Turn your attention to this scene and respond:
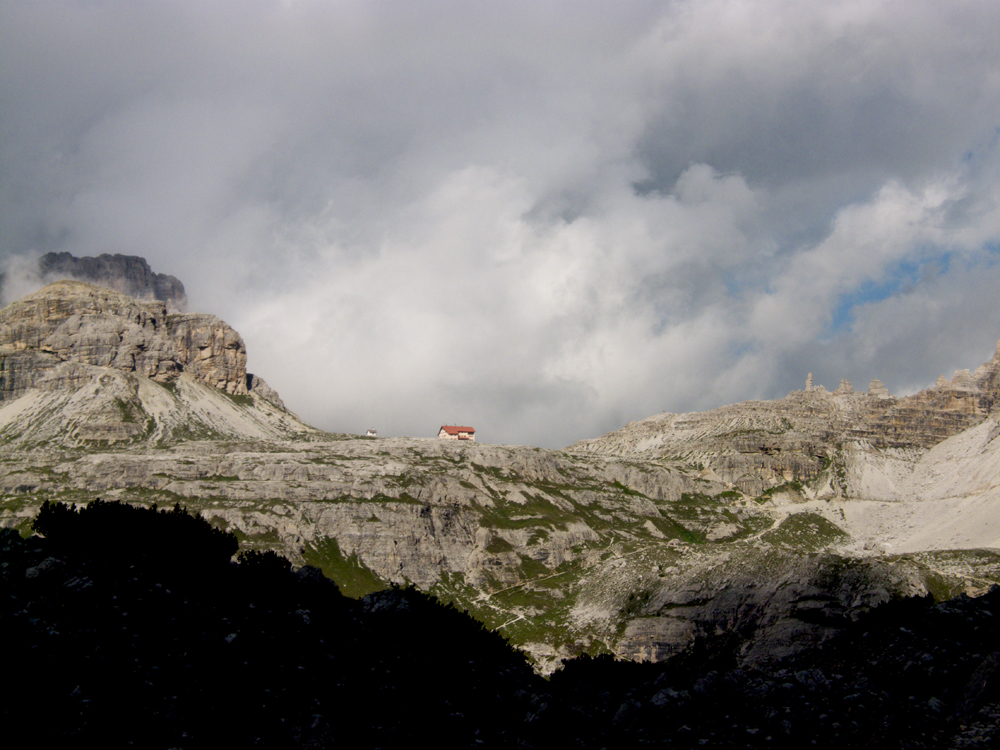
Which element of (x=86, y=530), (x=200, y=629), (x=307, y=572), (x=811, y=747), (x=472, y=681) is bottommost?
(x=811, y=747)

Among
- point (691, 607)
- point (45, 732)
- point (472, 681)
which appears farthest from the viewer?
point (691, 607)

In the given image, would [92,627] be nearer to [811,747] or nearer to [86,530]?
[86,530]

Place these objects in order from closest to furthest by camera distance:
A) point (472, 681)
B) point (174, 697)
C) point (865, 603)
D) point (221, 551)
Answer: point (174, 697) → point (472, 681) → point (221, 551) → point (865, 603)

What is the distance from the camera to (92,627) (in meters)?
35.2

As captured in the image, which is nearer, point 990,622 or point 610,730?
point 610,730

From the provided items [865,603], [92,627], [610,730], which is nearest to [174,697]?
[92,627]

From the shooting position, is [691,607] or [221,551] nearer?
[221,551]

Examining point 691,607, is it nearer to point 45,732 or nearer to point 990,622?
point 990,622

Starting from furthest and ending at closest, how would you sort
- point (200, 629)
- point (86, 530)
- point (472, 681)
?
point (86, 530)
point (472, 681)
point (200, 629)

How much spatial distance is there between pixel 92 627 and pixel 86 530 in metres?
24.2

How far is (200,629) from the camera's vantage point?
127 feet

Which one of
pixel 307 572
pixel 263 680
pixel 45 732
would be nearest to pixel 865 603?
pixel 307 572

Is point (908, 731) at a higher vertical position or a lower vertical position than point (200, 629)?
lower

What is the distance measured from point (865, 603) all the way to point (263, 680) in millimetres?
160135
